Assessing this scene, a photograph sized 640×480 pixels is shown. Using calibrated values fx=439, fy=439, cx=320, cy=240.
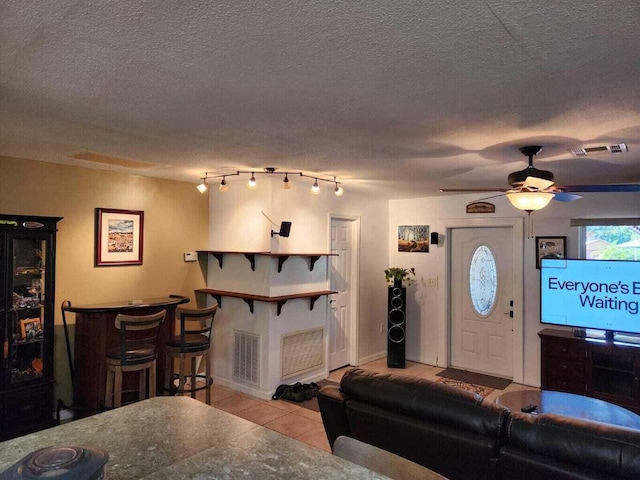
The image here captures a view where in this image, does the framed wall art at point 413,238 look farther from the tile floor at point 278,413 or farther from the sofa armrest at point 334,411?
the sofa armrest at point 334,411

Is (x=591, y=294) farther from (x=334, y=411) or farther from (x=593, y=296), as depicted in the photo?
(x=334, y=411)

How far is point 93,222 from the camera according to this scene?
4.31 metres

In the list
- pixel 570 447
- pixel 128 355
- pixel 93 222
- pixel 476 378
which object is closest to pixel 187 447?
pixel 570 447

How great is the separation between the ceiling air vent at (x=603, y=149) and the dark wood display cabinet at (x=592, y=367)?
219 cm

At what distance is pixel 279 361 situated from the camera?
477 centimetres

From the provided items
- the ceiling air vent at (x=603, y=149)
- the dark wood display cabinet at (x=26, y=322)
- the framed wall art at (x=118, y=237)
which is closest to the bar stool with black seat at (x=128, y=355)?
the dark wood display cabinet at (x=26, y=322)

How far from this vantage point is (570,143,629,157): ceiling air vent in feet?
9.96

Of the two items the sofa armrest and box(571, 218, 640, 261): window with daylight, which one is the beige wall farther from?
box(571, 218, 640, 261): window with daylight

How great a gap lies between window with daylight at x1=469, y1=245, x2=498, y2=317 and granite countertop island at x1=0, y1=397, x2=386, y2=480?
4.78 m

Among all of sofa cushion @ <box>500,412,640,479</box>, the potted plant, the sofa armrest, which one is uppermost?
the potted plant

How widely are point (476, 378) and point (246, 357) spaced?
2.87 meters

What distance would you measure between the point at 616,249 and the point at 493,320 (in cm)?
162

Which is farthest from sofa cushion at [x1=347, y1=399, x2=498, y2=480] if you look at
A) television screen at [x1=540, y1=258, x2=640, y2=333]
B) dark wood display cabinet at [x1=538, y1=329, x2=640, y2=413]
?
television screen at [x1=540, y1=258, x2=640, y2=333]

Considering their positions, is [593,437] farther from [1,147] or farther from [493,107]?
[1,147]
